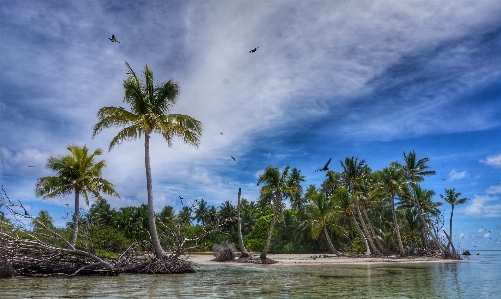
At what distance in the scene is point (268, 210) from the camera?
2312 inches

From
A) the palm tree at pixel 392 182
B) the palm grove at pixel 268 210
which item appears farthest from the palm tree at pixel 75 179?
the palm tree at pixel 392 182

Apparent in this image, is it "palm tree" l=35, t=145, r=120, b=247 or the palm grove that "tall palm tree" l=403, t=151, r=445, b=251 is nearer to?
the palm grove

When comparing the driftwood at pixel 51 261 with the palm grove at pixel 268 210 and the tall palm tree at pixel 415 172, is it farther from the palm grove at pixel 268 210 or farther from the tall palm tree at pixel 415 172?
the tall palm tree at pixel 415 172

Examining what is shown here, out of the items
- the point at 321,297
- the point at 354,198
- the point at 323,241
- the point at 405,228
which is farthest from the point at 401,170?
the point at 321,297

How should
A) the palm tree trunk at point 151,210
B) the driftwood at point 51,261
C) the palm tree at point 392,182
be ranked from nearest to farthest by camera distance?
the driftwood at point 51,261, the palm tree trunk at point 151,210, the palm tree at point 392,182

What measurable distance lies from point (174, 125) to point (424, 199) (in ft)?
124

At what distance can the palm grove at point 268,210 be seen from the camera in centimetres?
2289

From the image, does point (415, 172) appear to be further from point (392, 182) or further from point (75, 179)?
point (75, 179)

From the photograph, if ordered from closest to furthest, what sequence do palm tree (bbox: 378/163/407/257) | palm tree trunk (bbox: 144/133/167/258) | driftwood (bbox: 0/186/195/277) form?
1. driftwood (bbox: 0/186/195/277)
2. palm tree trunk (bbox: 144/133/167/258)
3. palm tree (bbox: 378/163/407/257)

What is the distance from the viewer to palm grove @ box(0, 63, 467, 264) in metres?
22.9

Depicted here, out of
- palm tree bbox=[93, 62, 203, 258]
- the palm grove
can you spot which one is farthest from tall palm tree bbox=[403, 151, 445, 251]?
palm tree bbox=[93, 62, 203, 258]

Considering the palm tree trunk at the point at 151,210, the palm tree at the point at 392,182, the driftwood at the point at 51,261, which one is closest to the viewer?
the driftwood at the point at 51,261

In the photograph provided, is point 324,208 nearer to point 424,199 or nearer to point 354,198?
point 354,198

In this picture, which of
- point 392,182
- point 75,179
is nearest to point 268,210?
point 392,182
